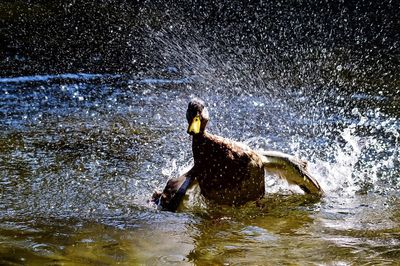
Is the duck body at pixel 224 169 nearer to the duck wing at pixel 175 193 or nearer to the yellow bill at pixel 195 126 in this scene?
the duck wing at pixel 175 193

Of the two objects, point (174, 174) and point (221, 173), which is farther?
point (174, 174)

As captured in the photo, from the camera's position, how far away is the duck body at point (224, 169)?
3.83 meters

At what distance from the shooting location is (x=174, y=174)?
197 inches

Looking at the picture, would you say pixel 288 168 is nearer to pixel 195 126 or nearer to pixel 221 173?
pixel 221 173

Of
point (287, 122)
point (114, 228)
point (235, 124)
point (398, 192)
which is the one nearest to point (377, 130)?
point (287, 122)

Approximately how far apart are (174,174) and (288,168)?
1203mm

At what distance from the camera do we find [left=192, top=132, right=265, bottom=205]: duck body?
3834mm

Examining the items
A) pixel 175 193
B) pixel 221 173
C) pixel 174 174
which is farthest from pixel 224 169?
pixel 174 174

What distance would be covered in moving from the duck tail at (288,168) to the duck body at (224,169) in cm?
14

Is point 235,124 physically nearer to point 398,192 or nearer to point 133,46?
point 398,192

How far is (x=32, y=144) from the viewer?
5.67m

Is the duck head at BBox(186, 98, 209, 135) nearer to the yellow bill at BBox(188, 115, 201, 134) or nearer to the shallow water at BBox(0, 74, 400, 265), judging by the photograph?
the yellow bill at BBox(188, 115, 201, 134)

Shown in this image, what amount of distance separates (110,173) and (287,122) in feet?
7.60

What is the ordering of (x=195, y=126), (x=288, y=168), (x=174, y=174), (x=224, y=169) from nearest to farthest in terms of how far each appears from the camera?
(x=195, y=126) → (x=224, y=169) → (x=288, y=168) → (x=174, y=174)
